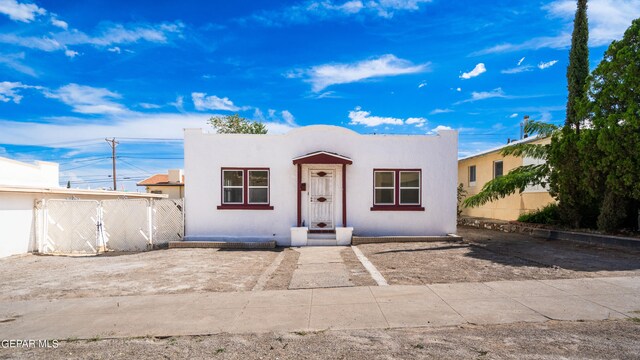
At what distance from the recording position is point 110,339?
4.77 metres

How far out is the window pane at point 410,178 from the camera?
13562mm

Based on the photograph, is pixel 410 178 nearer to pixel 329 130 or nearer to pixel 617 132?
pixel 329 130

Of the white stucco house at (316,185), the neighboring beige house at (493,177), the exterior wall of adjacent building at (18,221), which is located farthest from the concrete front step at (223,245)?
the neighboring beige house at (493,177)

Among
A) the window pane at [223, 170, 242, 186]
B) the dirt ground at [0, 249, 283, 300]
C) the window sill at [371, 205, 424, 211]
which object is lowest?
the dirt ground at [0, 249, 283, 300]

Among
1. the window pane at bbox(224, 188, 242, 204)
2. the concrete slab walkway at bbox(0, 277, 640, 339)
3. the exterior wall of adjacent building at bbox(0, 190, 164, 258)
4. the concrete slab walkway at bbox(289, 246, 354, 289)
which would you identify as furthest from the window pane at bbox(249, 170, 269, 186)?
the exterior wall of adjacent building at bbox(0, 190, 164, 258)

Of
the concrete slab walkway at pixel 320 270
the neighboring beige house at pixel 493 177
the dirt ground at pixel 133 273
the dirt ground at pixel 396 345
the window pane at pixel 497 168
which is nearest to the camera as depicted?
the dirt ground at pixel 396 345

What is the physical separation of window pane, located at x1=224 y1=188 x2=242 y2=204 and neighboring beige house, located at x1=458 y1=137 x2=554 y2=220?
14.0 meters

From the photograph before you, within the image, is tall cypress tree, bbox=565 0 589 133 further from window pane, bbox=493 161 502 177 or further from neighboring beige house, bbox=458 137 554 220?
window pane, bbox=493 161 502 177

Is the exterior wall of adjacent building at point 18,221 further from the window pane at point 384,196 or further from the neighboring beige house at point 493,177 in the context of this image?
the neighboring beige house at point 493,177

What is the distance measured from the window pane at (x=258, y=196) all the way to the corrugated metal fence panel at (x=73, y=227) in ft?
17.3

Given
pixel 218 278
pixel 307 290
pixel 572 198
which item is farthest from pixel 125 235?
pixel 572 198

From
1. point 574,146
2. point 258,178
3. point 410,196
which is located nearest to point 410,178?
point 410,196

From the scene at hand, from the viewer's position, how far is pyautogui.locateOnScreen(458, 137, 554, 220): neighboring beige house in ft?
59.7

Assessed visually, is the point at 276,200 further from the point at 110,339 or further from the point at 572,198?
the point at 572,198
